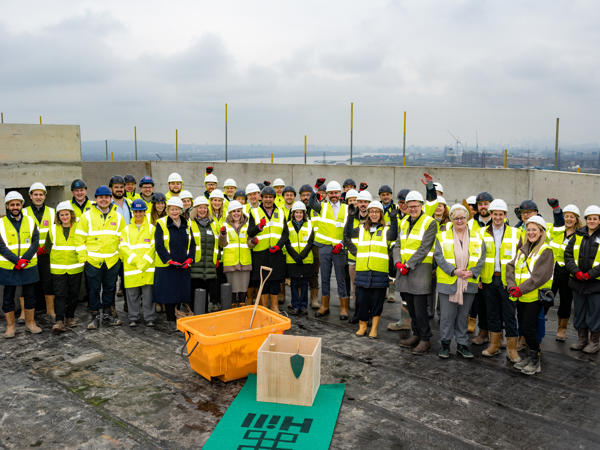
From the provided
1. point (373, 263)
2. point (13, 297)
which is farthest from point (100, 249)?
point (373, 263)

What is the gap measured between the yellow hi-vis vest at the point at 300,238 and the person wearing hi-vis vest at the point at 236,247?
718 millimetres

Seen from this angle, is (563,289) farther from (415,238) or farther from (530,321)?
(415,238)

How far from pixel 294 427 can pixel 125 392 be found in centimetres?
196

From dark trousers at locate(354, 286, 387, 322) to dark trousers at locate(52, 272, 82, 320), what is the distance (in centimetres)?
419

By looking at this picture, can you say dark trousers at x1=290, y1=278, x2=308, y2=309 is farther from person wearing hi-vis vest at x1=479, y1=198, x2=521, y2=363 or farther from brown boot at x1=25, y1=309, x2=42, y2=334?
brown boot at x1=25, y1=309, x2=42, y2=334

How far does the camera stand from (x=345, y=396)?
18.4 ft

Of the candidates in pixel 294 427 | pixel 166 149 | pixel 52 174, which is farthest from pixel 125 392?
pixel 166 149

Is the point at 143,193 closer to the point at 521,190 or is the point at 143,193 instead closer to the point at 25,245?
the point at 25,245

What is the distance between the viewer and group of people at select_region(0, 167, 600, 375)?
21.6 feet

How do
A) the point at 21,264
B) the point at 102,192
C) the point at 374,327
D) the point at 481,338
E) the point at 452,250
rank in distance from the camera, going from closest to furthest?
the point at 452,250 < the point at 481,338 < the point at 21,264 < the point at 374,327 < the point at 102,192

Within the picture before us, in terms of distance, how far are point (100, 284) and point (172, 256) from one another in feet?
4.06

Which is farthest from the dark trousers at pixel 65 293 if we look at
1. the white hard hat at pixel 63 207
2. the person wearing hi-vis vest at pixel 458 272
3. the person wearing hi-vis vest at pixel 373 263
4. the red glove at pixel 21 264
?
the person wearing hi-vis vest at pixel 458 272

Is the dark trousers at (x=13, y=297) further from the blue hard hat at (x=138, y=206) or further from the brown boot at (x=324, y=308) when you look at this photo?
the brown boot at (x=324, y=308)

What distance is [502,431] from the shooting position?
192 inches
